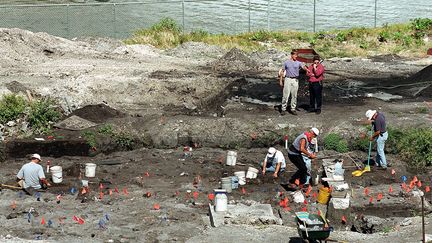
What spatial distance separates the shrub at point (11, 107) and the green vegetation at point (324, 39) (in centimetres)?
1224

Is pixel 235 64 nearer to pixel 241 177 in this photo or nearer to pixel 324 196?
pixel 241 177

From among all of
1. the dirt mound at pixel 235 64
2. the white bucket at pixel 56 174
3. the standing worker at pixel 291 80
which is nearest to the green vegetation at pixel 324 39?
the dirt mound at pixel 235 64

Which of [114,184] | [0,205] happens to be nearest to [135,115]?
[114,184]

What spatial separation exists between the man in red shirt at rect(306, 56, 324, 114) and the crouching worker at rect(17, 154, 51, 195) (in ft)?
28.4

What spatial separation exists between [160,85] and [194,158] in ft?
22.3

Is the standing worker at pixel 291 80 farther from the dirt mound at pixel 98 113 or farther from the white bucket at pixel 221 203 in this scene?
the white bucket at pixel 221 203

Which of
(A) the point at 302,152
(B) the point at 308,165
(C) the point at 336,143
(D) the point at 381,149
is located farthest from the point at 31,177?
(D) the point at 381,149

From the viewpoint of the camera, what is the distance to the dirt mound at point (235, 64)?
30703 mm

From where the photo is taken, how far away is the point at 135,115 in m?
24.9

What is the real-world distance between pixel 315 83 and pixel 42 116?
7.94 meters

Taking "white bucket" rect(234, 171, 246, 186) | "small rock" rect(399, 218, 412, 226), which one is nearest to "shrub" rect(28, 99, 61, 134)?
"white bucket" rect(234, 171, 246, 186)

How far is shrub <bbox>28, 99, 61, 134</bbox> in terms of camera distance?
74.5ft

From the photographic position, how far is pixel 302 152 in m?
18.5

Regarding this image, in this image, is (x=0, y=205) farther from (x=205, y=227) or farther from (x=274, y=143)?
(x=274, y=143)
